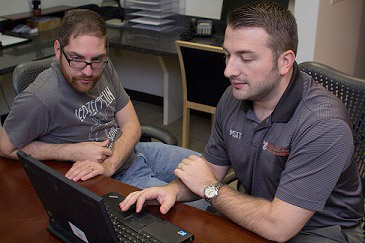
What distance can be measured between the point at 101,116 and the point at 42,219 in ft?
2.17

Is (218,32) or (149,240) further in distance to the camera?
(218,32)

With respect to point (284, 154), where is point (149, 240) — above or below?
below

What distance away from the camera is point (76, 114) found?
1.79m

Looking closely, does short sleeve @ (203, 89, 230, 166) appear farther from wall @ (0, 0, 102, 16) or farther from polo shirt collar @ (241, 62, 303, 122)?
wall @ (0, 0, 102, 16)

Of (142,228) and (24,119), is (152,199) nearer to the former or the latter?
(142,228)

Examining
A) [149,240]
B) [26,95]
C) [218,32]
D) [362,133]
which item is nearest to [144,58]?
[218,32]

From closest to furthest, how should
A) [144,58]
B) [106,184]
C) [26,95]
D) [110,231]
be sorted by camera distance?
[110,231], [106,184], [26,95], [144,58]

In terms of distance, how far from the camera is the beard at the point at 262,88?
4.57ft

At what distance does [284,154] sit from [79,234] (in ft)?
2.07

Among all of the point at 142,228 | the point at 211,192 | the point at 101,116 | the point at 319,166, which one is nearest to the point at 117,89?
the point at 101,116

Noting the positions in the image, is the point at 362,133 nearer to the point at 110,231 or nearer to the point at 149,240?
the point at 149,240

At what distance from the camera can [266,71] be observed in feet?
4.53

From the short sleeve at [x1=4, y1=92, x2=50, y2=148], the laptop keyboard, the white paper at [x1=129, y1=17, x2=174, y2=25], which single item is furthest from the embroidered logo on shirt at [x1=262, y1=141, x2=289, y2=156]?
the white paper at [x1=129, y1=17, x2=174, y2=25]

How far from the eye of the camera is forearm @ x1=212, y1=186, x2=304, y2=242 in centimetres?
125
